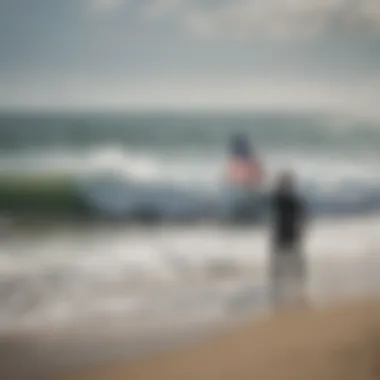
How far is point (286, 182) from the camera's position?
1.34 metres

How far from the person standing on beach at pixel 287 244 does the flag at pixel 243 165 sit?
0.19ft

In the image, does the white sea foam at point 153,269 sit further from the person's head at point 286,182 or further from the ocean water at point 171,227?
the person's head at point 286,182

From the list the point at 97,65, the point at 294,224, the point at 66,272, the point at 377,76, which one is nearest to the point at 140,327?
the point at 66,272

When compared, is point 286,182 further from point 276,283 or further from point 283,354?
point 283,354

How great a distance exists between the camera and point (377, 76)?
4.48ft

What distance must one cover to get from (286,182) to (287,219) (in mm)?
79

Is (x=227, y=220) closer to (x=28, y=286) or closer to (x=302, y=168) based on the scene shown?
(x=302, y=168)

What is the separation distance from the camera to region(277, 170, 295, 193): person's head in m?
1.33

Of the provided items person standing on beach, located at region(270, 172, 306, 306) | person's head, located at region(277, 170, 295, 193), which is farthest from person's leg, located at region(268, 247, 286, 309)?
person's head, located at region(277, 170, 295, 193)

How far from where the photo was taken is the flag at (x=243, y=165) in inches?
51.8

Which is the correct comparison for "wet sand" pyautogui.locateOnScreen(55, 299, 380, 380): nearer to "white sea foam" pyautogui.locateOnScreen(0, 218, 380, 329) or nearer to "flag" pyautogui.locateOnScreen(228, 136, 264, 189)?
"white sea foam" pyautogui.locateOnScreen(0, 218, 380, 329)

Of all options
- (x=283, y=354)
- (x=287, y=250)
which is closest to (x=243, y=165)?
(x=287, y=250)

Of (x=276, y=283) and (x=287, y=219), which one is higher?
(x=287, y=219)

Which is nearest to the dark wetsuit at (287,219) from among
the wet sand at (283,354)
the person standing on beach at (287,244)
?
the person standing on beach at (287,244)
